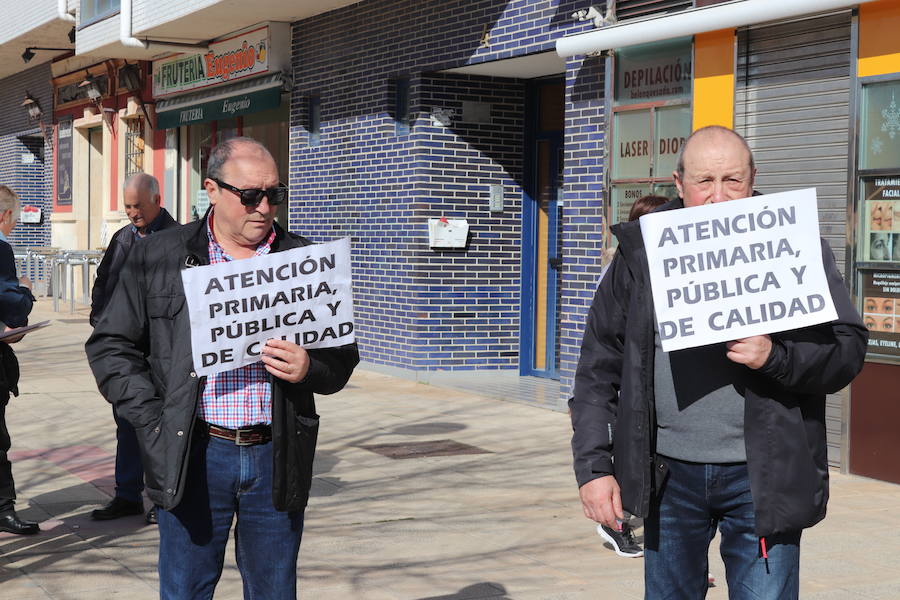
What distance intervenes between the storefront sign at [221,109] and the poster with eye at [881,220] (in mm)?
9495

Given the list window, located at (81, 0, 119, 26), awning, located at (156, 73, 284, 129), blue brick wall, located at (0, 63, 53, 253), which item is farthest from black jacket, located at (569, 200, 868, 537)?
blue brick wall, located at (0, 63, 53, 253)

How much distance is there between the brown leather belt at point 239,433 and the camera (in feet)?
12.0

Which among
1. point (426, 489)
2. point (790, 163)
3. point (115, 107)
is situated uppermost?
point (115, 107)

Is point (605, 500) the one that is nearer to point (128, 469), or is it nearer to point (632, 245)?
point (632, 245)

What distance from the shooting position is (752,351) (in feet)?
10.4

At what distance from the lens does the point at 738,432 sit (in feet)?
10.9

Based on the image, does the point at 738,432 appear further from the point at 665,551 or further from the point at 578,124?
the point at 578,124

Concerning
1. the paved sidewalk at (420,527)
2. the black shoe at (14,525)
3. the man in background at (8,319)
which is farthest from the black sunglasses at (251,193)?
the black shoe at (14,525)

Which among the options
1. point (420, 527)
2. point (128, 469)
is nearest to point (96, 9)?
point (128, 469)

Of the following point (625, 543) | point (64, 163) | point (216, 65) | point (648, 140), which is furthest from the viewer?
point (64, 163)

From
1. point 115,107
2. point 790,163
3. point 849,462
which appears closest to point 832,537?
point 849,462

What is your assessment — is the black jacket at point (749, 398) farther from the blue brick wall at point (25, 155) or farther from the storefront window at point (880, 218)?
the blue brick wall at point (25, 155)

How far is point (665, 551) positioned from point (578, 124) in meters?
8.22

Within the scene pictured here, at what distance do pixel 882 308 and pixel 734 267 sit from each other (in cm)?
551
